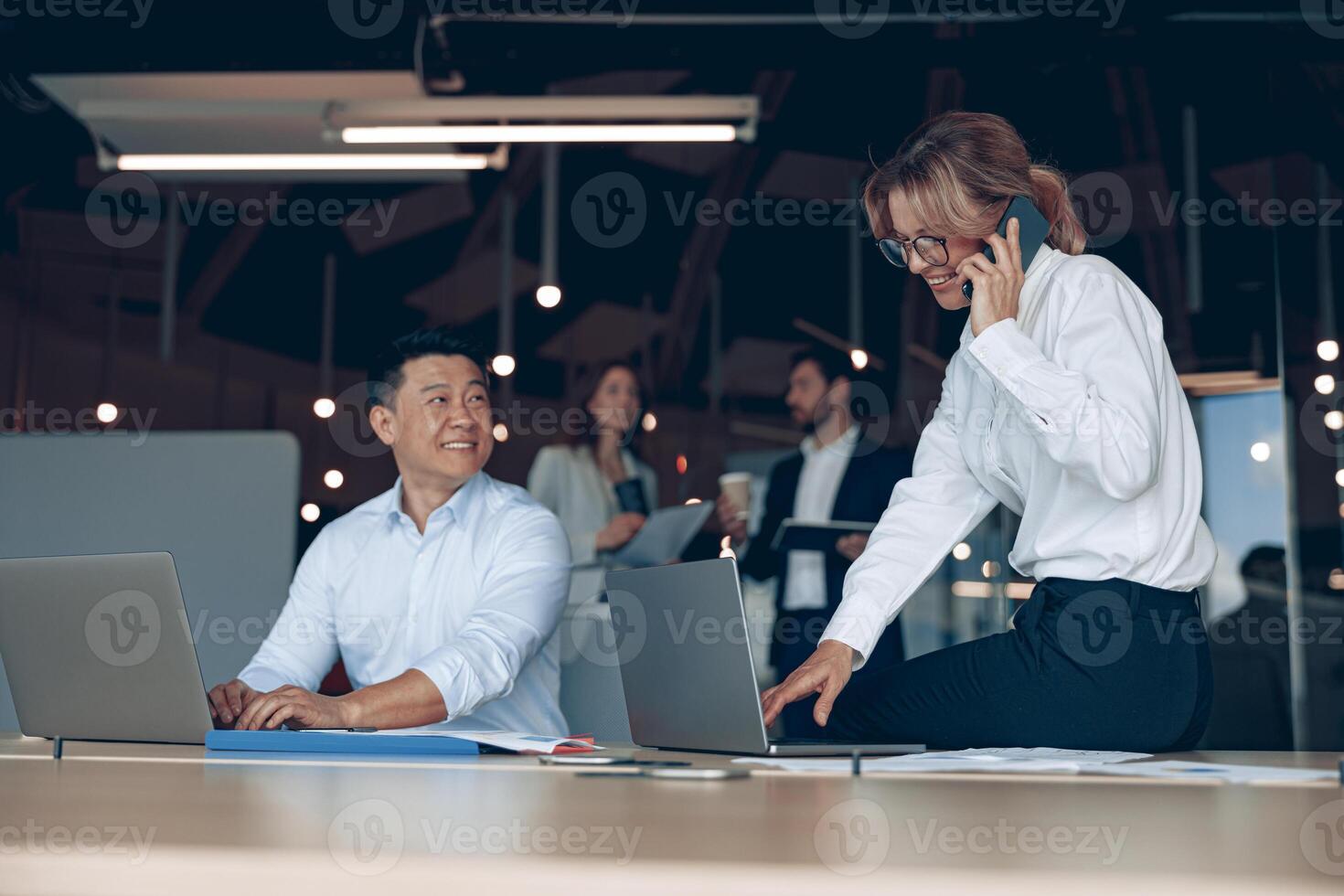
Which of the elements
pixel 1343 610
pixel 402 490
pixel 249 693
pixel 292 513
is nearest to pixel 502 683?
pixel 249 693

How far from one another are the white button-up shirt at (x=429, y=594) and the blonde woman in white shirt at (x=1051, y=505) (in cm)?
71

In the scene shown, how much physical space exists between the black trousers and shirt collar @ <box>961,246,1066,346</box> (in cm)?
42

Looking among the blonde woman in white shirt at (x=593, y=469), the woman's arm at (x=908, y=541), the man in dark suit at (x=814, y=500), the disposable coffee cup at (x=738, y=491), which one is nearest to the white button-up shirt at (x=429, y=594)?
the woman's arm at (x=908, y=541)

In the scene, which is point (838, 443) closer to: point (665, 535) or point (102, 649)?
point (665, 535)

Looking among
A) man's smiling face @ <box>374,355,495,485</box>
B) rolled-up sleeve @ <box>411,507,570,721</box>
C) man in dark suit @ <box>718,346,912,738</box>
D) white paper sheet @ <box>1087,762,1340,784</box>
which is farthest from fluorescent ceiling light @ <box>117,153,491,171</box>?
white paper sheet @ <box>1087,762,1340,784</box>

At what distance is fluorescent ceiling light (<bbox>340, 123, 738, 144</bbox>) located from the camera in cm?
480

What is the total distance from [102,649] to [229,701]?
0.37 meters

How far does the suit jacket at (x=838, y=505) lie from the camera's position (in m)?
4.46

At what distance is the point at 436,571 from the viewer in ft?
8.66

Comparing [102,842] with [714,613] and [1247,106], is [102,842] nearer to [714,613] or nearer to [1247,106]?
[714,613]

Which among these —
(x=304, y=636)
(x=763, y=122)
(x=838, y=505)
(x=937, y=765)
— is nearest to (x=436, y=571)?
(x=304, y=636)

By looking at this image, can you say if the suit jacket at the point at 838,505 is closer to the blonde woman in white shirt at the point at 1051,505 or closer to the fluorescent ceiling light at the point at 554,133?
the fluorescent ceiling light at the point at 554,133

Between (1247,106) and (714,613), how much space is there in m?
4.87

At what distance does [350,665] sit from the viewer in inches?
105
